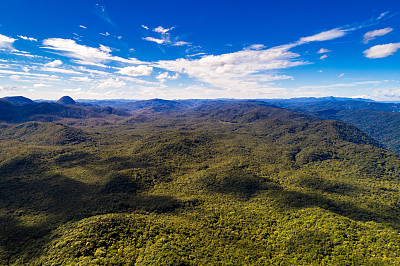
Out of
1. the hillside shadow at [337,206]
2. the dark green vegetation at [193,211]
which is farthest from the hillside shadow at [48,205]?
the hillside shadow at [337,206]

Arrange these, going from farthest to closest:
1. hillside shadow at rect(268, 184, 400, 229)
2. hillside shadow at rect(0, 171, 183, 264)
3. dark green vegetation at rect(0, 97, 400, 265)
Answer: hillside shadow at rect(268, 184, 400, 229) → hillside shadow at rect(0, 171, 183, 264) → dark green vegetation at rect(0, 97, 400, 265)

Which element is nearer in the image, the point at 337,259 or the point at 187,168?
the point at 337,259

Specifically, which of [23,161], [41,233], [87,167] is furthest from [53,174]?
[41,233]

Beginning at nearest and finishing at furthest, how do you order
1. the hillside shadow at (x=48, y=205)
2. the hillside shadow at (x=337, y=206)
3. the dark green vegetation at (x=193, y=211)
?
the dark green vegetation at (x=193, y=211) → the hillside shadow at (x=48, y=205) → the hillside shadow at (x=337, y=206)

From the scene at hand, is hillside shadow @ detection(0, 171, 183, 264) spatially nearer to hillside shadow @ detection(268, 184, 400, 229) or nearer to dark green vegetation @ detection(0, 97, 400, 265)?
dark green vegetation @ detection(0, 97, 400, 265)

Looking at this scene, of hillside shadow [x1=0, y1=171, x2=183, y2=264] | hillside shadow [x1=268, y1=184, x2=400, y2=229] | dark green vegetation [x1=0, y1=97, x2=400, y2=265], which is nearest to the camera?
dark green vegetation [x1=0, y1=97, x2=400, y2=265]

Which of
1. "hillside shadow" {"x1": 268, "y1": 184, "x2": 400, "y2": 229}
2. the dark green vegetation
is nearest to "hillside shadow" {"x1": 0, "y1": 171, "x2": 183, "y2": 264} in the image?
the dark green vegetation

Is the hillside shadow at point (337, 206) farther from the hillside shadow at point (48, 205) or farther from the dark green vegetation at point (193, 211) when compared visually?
the hillside shadow at point (48, 205)

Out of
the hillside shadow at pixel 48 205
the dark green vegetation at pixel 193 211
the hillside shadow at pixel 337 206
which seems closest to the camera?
the dark green vegetation at pixel 193 211

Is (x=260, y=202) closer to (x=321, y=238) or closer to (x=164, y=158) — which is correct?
(x=321, y=238)
